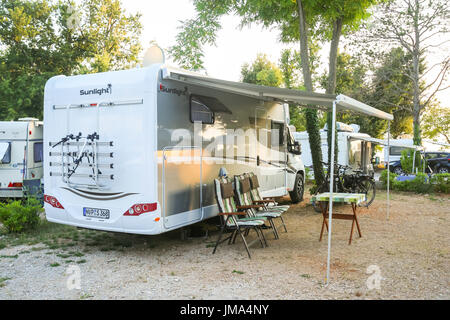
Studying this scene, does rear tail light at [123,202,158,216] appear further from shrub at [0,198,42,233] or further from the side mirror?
the side mirror

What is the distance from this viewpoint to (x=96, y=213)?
527 centimetres

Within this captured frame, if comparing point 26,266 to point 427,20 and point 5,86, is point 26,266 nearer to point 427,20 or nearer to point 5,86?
point 5,86

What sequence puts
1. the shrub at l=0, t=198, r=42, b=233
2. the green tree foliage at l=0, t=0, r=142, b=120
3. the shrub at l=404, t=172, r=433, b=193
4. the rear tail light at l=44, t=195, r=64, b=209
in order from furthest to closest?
the green tree foliage at l=0, t=0, r=142, b=120 < the shrub at l=404, t=172, r=433, b=193 < the shrub at l=0, t=198, r=42, b=233 < the rear tail light at l=44, t=195, r=64, b=209

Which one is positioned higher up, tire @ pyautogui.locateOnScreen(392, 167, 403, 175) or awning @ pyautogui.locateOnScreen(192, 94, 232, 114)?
awning @ pyautogui.locateOnScreen(192, 94, 232, 114)

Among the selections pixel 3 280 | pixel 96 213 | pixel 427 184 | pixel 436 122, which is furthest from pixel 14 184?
pixel 436 122

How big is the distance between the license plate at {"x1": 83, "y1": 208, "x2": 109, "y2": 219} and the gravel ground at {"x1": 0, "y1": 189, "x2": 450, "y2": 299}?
1.88 feet

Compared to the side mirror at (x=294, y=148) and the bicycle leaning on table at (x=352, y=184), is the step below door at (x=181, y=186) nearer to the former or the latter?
the side mirror at (x=294, y=148)

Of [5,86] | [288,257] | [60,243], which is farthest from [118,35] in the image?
[288,257]

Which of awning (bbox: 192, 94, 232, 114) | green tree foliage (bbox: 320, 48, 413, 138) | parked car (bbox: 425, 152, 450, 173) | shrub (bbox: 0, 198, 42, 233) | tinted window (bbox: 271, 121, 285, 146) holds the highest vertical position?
green tree foliage (bbox: 320, 48, 413, 138)

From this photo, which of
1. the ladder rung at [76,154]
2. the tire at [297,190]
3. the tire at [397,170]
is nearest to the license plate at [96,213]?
the ladder rung at [76,154]

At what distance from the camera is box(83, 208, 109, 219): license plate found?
5195 millimetres

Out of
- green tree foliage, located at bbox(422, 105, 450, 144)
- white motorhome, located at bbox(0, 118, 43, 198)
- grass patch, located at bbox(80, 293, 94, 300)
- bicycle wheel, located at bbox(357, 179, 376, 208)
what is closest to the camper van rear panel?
grass patch, located at bbox(80, 293, 94, 300)

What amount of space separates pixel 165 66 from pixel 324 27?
6.03 meters
